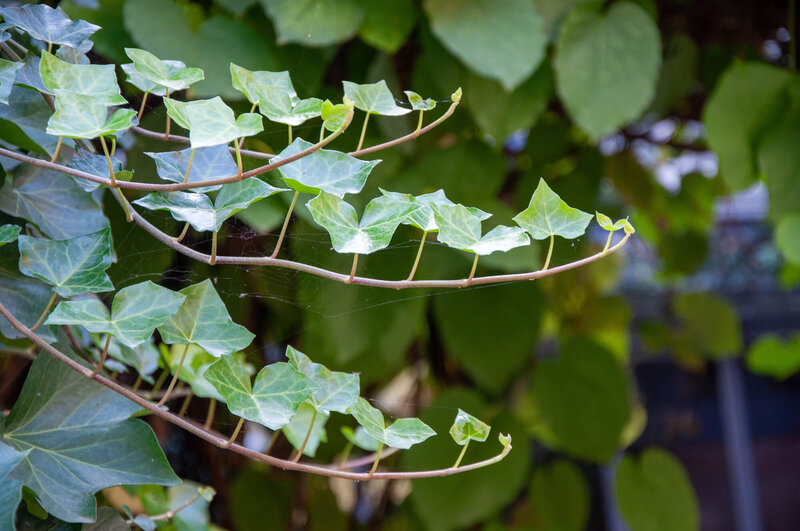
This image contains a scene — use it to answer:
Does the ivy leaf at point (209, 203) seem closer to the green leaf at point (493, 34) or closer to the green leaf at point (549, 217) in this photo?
the green leaf at point (549, 217)

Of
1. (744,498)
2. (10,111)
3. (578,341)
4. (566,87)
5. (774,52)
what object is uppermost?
(10,111)

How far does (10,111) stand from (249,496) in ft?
2.43

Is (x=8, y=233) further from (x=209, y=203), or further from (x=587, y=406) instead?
(x=587, y=406)

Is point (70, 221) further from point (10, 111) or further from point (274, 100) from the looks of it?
point (274, 100)

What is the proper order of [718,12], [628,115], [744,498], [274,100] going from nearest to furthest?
[274,100] < [628,115] < [718,12] < [744,498]

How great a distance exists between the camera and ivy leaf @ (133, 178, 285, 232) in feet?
0.78

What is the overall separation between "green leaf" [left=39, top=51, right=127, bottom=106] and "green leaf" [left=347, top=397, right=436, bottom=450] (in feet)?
0.45

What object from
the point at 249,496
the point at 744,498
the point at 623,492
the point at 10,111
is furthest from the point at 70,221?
the point at 744,498

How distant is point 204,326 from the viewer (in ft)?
0.85

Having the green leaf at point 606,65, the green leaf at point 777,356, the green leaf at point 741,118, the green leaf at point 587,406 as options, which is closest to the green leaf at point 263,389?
the green leaf at point 606,65

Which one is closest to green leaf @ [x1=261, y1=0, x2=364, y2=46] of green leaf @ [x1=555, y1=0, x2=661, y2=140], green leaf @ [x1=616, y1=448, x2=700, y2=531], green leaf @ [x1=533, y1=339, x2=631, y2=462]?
green leaf @ [x1=555, y1=0, x2=661, y2=140]

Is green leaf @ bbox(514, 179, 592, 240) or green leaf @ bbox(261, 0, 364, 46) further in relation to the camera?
green leaf @ bbox(261, 0, 364, 46)

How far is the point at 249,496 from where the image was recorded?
94 centimetres

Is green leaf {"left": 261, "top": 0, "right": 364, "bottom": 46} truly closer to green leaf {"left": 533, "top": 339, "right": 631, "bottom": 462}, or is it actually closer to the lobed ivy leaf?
the lobed ivy leaf
